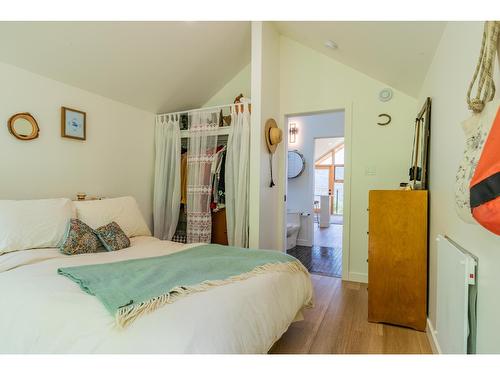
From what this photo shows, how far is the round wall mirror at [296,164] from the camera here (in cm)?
486

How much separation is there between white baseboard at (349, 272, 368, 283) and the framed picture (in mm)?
3212

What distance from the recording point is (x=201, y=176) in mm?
3273

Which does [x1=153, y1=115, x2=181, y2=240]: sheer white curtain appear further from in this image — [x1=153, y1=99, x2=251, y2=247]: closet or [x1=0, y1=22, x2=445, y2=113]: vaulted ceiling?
[x1=0, y1=22, x2=445, y2=113]: vaulted ceiling

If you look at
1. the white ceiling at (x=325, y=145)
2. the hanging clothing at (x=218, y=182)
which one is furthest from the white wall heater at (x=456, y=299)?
the white ceiling at (x=325, y=145)

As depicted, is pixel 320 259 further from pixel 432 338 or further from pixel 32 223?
pixel 32 223

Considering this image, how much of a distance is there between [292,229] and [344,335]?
2.57 meters

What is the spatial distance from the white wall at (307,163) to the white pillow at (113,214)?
2949 millimetres

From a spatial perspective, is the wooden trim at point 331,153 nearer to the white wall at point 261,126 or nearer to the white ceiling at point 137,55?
the white ceiling at point 137,55

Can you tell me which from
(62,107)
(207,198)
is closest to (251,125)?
(207,198)

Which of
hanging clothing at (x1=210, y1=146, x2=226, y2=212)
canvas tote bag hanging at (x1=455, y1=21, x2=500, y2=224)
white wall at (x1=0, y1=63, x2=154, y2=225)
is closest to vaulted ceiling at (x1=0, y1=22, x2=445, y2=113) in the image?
white wall at (x1=0, y1=63, x2=154, y2=225)

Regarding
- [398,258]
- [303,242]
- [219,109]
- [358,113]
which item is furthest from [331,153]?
[398,258]

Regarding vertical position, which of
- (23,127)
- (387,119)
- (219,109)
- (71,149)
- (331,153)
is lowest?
(71,149)

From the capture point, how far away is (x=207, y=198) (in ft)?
10.6
